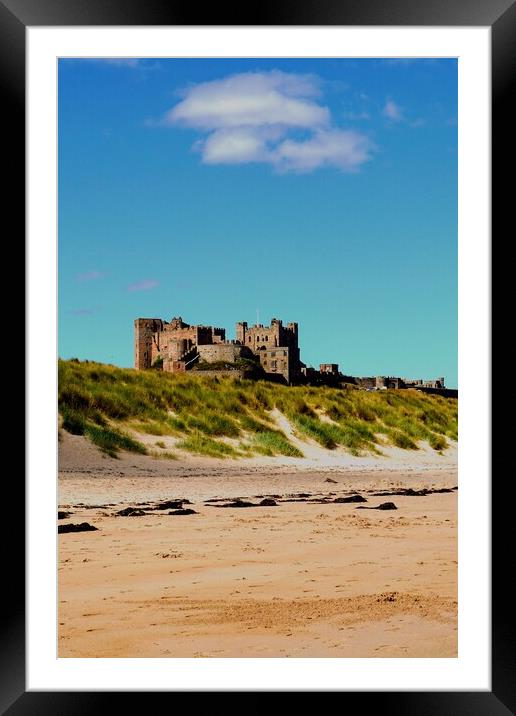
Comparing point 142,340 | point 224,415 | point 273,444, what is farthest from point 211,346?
point 273,444

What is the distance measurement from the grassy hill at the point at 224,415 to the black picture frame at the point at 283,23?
6611 millimetres

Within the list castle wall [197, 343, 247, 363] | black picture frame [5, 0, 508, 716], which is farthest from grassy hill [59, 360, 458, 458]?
black picture frame [5, 0, 508, 716]

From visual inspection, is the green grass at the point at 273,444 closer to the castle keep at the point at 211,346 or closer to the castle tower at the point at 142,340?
the castle keep at the point at 211,346

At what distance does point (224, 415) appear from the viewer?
36.3ft

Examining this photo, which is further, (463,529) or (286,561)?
(286,561)

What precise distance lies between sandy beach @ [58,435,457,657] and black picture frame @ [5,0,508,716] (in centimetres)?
226

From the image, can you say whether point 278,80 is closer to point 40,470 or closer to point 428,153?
point 428,153

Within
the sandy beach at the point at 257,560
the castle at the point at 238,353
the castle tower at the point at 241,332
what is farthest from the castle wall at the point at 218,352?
the sandy beach at the point at 257,560

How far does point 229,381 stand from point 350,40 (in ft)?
34.9

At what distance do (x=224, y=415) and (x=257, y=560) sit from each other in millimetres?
3793

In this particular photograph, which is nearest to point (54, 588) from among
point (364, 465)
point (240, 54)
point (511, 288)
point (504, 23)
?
point (511, 288)

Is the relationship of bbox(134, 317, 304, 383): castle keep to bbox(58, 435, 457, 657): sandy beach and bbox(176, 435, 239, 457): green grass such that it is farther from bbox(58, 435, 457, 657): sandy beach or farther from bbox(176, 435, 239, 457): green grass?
bbox(58, 435, 457, 657): sandy beach

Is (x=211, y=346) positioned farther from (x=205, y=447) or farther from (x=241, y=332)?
(x=205, y=447)

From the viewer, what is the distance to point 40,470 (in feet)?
6.11
